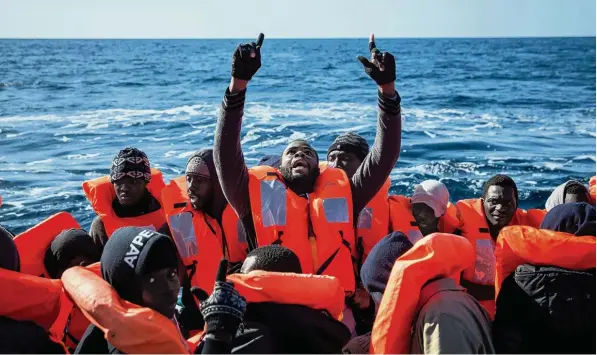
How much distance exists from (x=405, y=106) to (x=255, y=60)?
20.5m

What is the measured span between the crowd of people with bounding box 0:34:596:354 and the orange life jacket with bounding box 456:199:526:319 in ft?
0.04

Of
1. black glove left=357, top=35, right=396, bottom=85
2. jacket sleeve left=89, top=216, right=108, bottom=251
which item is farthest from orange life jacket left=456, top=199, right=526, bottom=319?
jacket sleeve left=89, top=216, right=108, bottom=251

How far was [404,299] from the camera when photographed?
2795 mm

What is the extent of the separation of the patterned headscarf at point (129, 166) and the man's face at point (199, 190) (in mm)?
403

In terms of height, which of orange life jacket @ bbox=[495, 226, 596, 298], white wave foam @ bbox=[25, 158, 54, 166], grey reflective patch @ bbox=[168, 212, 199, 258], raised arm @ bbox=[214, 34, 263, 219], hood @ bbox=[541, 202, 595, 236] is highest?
raised arm @ bbox=[214, 34, 263, 219]

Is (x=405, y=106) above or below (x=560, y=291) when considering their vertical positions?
below

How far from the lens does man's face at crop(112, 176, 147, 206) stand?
5.16 m

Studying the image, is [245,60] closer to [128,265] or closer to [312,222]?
[312,222]

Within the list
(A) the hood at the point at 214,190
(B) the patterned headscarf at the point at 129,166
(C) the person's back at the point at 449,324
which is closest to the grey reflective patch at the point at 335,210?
(A) the hood at the point at 214,190

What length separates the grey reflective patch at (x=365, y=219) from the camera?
512 centimetres

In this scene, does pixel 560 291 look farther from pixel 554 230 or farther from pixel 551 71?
pixel 551 71

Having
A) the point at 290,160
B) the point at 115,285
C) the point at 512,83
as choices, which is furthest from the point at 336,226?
the point at 512,83

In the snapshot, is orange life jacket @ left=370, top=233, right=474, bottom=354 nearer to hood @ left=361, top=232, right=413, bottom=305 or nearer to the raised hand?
hood @ left=361, top=232, right=413, bottom=305

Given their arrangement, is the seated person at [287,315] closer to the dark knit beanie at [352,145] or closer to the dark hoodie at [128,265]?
the dark hoodie at [128,265]
